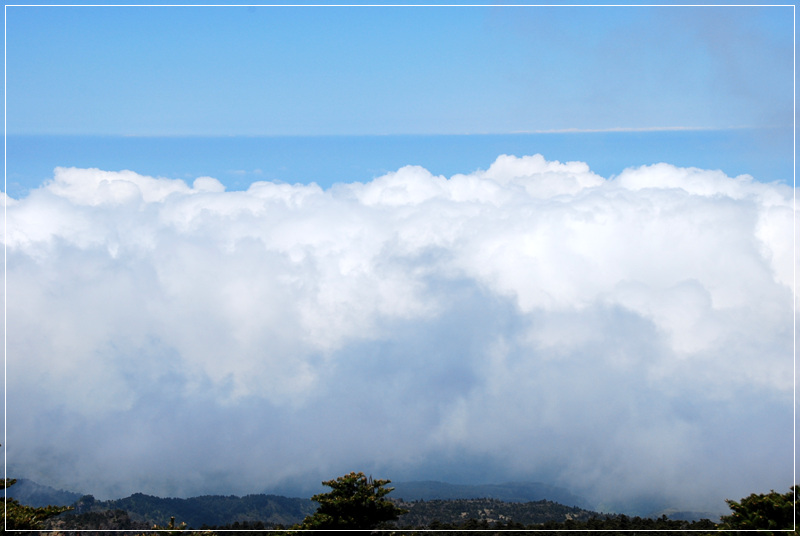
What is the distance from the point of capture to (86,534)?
71.4 m

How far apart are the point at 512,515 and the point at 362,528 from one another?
61500 millimetres

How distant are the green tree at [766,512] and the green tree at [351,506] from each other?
2124cm

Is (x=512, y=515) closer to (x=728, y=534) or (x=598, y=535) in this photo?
(x=598, y=535)

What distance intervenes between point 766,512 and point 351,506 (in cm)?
2504

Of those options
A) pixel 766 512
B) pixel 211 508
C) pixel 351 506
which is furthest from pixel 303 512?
pixel 766 512

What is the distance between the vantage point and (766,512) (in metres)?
38.9

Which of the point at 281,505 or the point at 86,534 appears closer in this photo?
the point at 86,534

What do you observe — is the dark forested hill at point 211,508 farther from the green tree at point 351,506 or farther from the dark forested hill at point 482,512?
A: the green tree at point 351,506

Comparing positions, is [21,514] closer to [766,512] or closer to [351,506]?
[351,506]

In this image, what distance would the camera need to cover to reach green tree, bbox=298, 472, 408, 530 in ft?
139

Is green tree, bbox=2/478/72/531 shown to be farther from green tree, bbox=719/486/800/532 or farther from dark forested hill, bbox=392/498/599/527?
dark forested hill, bbox=392/498/599/527

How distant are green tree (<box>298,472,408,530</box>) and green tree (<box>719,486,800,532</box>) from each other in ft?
69.7

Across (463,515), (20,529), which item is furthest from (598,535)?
(463,515)

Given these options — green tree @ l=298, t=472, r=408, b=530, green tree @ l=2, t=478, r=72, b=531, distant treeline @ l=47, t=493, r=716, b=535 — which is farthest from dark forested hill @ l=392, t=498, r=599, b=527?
green tree @ l=2, t=478, r=72, b=531
